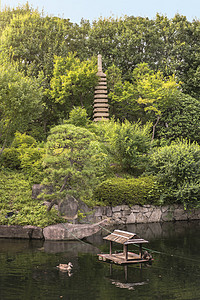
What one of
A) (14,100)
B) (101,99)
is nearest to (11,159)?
(14,100)

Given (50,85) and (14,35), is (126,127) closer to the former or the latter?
(50,85)

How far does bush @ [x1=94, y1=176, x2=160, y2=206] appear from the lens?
19.1 meters

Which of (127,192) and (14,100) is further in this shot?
(127,192)

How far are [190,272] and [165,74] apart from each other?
23887 mm

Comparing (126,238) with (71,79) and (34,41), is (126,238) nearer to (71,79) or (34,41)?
(71,79)

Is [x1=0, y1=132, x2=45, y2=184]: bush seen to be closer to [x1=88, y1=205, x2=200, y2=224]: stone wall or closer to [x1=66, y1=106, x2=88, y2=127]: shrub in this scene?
[x1=88, y1=205, x2=200, y2=224]: stone wall

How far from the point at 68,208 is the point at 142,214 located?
481 centimetres

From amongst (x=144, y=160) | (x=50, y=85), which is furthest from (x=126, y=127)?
(x=50, y=85)

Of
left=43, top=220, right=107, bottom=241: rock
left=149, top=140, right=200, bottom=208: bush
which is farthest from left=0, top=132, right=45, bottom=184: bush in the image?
left=149, top=140, right=200, bottom=208: bush

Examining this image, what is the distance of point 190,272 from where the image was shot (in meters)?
10.7

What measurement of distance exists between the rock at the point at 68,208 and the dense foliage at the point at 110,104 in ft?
1.63

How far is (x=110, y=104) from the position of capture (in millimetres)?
31031

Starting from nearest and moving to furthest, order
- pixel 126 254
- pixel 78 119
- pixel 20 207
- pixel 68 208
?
pixel 126 254, pixel 68 208, pixel 20 207, pixel 78 119

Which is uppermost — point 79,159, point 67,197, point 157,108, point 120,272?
point 157,108
